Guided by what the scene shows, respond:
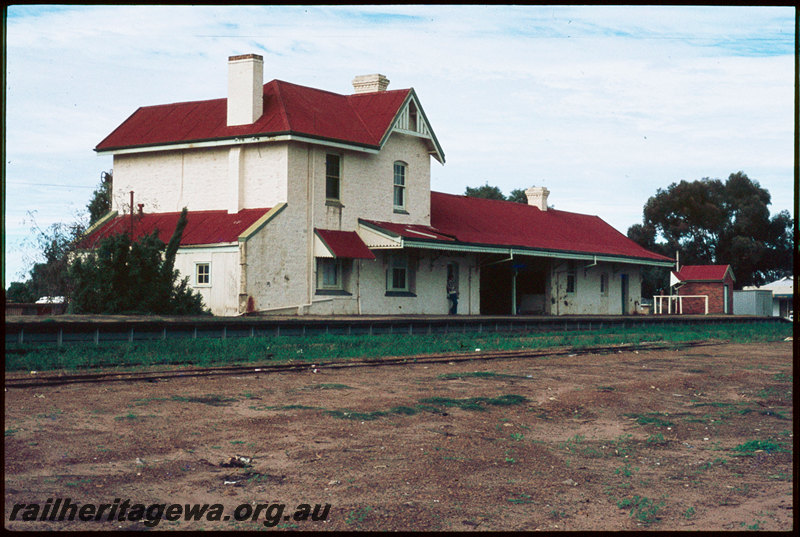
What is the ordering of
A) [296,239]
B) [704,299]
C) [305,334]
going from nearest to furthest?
[305,334] → [296,239] → [704,299]

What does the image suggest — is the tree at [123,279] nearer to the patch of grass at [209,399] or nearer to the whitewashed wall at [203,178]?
the whitewashed wall at [203,178]

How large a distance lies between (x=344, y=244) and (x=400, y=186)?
14.4 ft

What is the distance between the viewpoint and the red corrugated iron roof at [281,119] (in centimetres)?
2892

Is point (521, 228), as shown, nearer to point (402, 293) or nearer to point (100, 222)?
point (402, 293)

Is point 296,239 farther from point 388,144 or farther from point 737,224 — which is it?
point 737,224

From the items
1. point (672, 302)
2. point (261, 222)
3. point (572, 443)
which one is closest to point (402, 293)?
point (261, 222)

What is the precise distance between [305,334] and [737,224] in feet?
187

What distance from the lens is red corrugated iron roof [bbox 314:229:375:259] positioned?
93.7 ft

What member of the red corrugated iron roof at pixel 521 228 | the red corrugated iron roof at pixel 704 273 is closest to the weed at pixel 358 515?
the red corrugated iron roof at pixel 521 228

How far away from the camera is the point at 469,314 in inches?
1357

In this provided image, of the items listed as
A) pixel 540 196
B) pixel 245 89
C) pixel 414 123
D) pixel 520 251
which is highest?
pixel 245 89

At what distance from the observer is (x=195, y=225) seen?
96.0ft

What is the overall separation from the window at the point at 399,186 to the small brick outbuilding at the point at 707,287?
25391 millimetres

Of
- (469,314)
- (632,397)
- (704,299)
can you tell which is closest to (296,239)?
(469,314)
